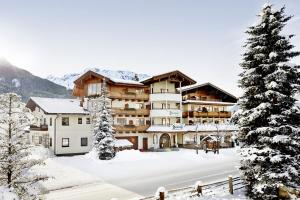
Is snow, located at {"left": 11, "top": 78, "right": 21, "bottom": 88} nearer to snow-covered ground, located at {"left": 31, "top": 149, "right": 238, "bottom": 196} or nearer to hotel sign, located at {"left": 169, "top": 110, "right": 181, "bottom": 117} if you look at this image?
hotel sign, located at {"left": 169, "top": 110, "right": 181, "bottom": 117}

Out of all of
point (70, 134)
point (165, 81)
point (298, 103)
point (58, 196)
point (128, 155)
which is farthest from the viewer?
point (165, 81)

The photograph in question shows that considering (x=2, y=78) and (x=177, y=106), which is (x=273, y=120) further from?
(x=2, y=78)

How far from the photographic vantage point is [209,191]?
18.4 meters

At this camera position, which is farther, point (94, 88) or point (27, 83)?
point (27, 83)

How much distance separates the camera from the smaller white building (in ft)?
126

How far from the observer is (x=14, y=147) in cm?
1038

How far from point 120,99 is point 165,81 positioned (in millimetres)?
9099

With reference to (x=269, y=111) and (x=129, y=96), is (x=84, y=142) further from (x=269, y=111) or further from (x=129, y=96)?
(x=269, y=111)

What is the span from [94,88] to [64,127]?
7.70 meters

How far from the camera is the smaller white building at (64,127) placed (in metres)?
38.5

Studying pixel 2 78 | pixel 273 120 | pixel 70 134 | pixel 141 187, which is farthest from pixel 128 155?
pixel 2 78

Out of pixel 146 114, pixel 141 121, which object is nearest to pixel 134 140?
pixel 141 121

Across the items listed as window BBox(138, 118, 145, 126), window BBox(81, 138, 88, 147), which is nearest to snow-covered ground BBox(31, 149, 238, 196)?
window BBox(81, 138, 88, 147)

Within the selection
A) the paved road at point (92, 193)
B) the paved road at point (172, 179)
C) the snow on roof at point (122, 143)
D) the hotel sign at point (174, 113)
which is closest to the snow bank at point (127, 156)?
the snow on roof at point (122, 143)
